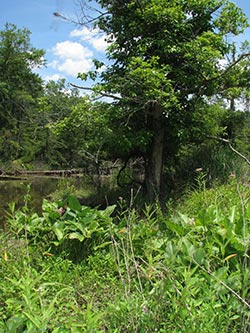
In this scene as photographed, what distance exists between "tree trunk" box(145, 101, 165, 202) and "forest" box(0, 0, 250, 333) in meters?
0.04

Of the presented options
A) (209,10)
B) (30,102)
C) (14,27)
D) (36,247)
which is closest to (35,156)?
(30,102)

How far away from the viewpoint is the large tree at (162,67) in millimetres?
8133

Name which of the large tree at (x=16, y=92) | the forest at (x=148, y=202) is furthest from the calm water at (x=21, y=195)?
the large tree at (x=16, y=92)

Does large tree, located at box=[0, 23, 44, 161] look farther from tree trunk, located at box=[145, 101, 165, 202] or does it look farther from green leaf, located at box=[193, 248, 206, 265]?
green leaf, located at box=[193, 248, 206, 265]

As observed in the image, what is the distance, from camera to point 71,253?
11.4ft

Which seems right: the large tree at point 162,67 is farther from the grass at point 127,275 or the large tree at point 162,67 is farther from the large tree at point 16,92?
the large tree at point 16,92

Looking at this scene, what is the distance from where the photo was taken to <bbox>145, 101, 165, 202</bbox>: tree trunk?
9352mm

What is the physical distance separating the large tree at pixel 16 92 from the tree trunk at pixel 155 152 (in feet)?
86.6

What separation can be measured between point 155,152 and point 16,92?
2965 centimetres

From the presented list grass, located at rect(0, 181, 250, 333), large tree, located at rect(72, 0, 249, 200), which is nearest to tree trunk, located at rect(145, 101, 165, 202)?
large tree, located at rect(72, 0, 249, 200)

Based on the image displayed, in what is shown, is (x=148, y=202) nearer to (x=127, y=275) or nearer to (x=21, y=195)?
(x=127, y=275)

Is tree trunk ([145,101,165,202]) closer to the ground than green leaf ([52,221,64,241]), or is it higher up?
higher up

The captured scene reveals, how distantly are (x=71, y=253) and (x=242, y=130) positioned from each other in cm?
1016

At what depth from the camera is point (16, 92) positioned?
119ft
